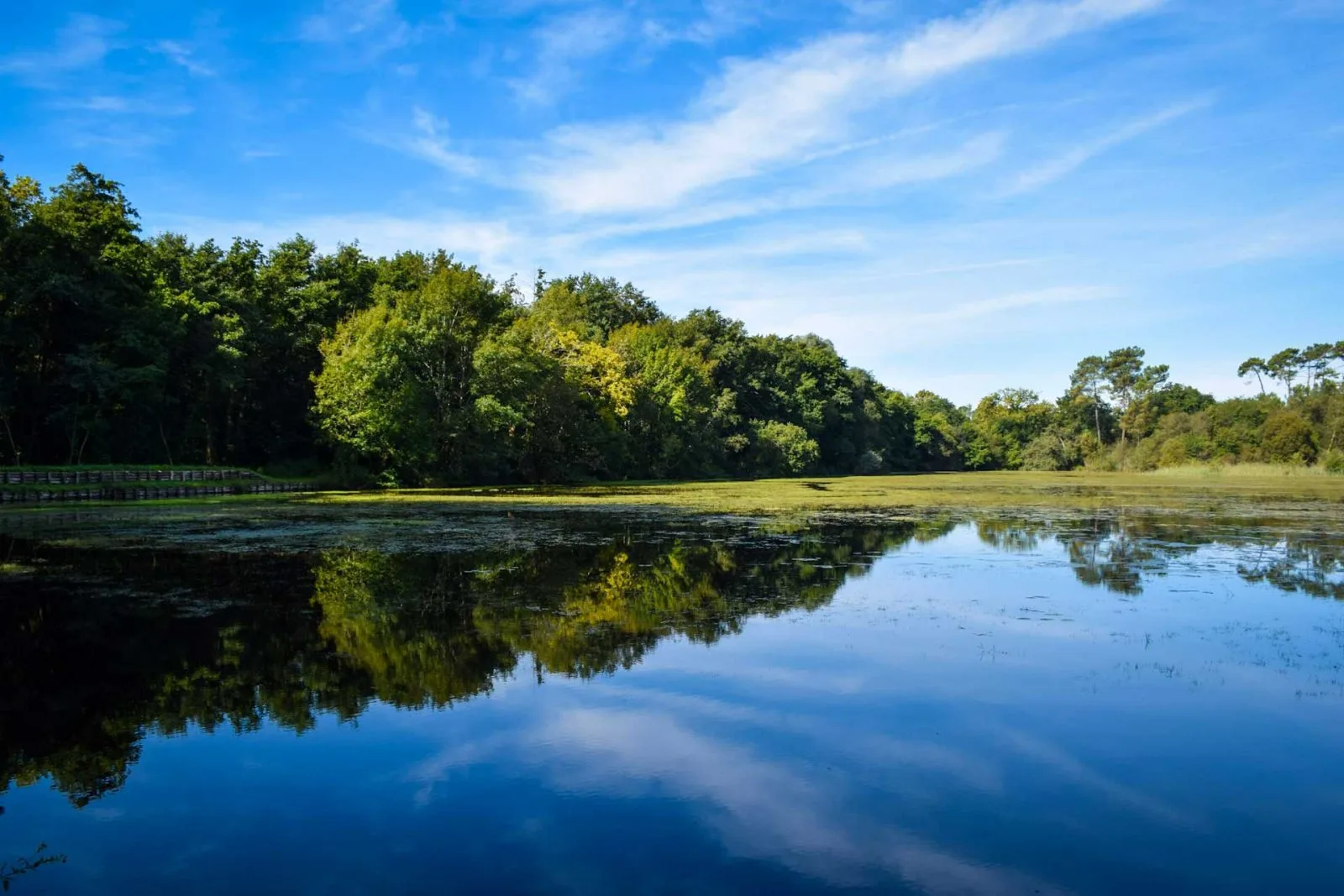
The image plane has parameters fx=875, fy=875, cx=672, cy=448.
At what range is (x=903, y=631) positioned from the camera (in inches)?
449

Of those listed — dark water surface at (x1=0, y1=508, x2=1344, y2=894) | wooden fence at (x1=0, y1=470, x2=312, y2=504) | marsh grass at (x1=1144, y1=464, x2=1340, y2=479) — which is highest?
wooden fence at (x1=0, y1=470, x2=312, y2=504)

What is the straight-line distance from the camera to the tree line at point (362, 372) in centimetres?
4119

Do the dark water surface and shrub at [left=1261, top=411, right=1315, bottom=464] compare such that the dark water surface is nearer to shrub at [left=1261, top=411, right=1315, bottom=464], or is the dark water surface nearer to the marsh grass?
the marsh grass

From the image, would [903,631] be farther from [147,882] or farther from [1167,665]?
[147,882]

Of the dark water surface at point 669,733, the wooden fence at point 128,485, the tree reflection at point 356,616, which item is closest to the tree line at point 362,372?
the wooden fence at point 128,485

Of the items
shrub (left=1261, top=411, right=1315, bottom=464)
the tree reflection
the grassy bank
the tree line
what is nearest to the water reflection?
the tree reflection

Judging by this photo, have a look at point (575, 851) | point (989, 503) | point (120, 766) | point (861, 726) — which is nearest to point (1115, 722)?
point (861, 726)

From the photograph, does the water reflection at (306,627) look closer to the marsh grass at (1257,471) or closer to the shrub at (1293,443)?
the marsh grass at (1257,471)

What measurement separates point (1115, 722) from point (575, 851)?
5.11 metres

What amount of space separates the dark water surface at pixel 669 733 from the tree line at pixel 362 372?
3074cm

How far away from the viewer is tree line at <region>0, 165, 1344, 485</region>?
41188 millimetres

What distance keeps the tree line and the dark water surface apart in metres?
30.7

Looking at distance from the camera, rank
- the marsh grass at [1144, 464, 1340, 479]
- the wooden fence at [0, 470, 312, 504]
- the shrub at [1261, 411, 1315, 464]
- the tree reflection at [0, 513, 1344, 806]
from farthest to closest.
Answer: the shrub at [1261, 411, 1315, 464] < the marsh grass at [1144, 464, 1340, 479] < the wooden fence at [0, 470, 312, 504] < the tree reflection at [0, 513, 1344, 806]

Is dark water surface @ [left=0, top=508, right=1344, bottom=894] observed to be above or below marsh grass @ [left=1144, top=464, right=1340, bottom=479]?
above
